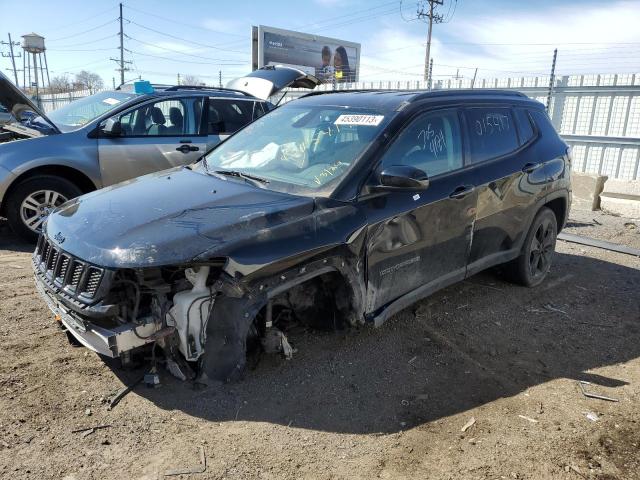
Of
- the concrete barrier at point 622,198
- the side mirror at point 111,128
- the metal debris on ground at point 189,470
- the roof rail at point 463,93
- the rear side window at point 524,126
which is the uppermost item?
the roof rail at point 463,93

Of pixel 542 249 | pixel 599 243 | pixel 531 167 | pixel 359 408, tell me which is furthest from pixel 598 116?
pixel 359 408

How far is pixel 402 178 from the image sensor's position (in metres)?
3.25

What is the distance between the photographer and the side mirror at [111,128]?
6254mm

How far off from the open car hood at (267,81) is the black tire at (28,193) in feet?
10.6

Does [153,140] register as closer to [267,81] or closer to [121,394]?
[267,81]

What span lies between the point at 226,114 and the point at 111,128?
1.71 metres

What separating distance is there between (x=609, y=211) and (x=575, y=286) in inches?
179

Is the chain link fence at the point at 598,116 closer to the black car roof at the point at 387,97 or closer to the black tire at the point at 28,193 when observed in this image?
the black car roof at the point at 387,97

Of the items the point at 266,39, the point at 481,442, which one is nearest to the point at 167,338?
the point at 481,442

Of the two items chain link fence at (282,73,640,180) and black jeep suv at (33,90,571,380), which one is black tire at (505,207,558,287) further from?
chain link fence at (282,73,640,180)

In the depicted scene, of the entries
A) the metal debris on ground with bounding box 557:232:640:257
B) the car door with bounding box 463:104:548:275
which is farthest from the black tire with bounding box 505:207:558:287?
the metal debris on ground with bounding box 557:232:640:257

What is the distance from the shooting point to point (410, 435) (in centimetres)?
282

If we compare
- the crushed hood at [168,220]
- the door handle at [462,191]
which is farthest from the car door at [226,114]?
the door handle at [462,191]

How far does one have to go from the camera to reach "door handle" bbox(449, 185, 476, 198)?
3.87 meters
